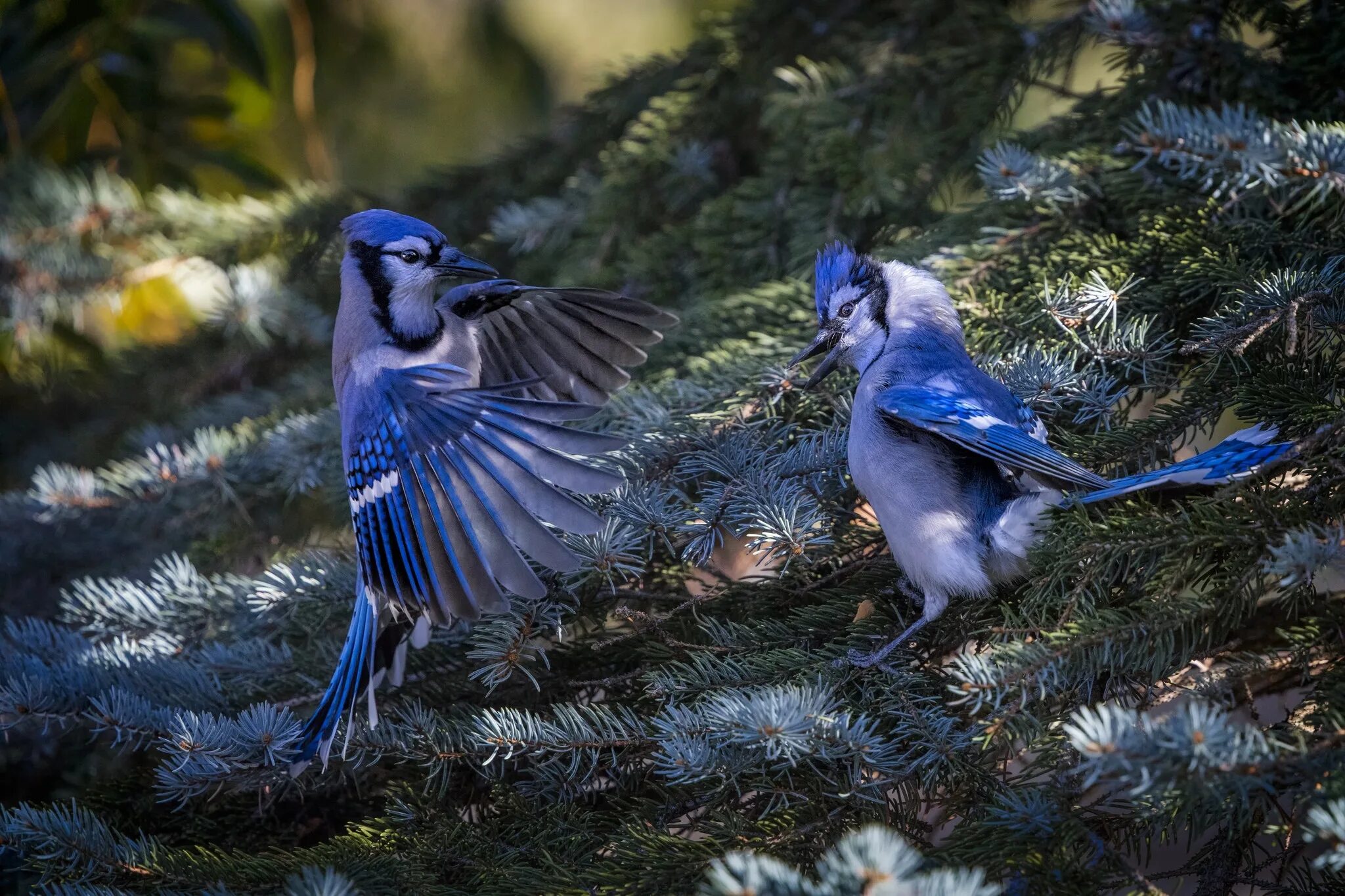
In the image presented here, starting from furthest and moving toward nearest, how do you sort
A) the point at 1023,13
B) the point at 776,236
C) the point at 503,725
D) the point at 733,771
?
the point at 1023,13, the point at 776,236, the point at 503,725, the point at 733,771

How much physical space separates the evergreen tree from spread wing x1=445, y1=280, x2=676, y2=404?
0.34 feet

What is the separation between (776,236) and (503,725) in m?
1.51

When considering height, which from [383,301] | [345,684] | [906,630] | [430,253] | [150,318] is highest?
[430,253]

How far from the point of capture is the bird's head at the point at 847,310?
1.91m

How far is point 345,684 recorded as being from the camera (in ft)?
5.13

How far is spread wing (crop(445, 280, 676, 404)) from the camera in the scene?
2082 millimetres

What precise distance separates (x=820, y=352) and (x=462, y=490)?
0.73 meters

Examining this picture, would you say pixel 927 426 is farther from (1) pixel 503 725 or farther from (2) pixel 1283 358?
(1) pixel 503 725

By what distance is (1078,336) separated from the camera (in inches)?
67.2

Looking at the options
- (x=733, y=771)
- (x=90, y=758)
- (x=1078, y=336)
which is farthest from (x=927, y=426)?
(x=90, y=758)

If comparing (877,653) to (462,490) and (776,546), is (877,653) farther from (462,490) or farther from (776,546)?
(462,490)

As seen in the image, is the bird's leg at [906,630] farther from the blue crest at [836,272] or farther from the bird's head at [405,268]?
the bird's head at [405,268]

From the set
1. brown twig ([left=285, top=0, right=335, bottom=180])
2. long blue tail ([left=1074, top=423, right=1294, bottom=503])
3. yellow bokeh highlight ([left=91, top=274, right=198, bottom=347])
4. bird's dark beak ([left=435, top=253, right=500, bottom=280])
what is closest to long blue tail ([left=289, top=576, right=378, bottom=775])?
bird's dark beak ([left=435, top=253, right=500, bottom=280])

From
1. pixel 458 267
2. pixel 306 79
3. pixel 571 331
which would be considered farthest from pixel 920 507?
pixel 306 79
